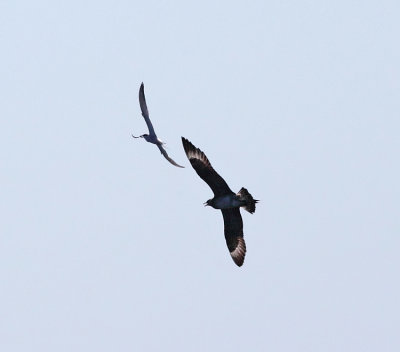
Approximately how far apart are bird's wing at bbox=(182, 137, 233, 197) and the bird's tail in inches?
17.4

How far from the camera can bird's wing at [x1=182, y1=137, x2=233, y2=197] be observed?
41938 mm

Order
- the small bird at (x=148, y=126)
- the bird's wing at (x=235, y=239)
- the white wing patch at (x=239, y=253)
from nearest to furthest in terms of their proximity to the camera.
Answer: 1. the bird's wing at (x=235, y=239)
2. the white wing patch at (x=239, y=253)
3. the small bird at (x=148, y=126)

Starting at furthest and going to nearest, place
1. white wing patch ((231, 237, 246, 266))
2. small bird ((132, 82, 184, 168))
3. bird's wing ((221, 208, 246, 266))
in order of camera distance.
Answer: small bird ((132, 82, 184, 168))
white wing patch ((231, 237, 246, 266))
bird's wing ((221, 208, 246, 266))

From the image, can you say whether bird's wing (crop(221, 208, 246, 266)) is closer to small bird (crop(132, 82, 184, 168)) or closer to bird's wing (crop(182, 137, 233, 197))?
bird's wing (crop(182, 137, 233, 197))

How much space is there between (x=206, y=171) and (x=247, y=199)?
5.89 feet

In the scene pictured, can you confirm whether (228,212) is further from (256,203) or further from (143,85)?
(143,85)

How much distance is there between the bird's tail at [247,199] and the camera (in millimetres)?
41844

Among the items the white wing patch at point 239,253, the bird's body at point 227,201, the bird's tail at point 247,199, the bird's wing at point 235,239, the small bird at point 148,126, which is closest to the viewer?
the bird's tail at point 247,199

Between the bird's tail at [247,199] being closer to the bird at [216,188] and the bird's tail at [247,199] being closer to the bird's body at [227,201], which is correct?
the bird at [216,188]

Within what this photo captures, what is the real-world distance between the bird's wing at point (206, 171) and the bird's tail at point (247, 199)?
1.45ft

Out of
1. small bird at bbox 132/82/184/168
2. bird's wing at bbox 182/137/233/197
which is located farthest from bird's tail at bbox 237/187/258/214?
small bird at bbox 132/82/184/168

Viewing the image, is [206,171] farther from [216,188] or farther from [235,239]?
[235,239]

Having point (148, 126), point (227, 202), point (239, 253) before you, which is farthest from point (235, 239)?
point (148, 126)

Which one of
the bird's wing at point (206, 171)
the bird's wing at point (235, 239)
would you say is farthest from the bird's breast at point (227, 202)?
the bird's wing at point (235, 239)
